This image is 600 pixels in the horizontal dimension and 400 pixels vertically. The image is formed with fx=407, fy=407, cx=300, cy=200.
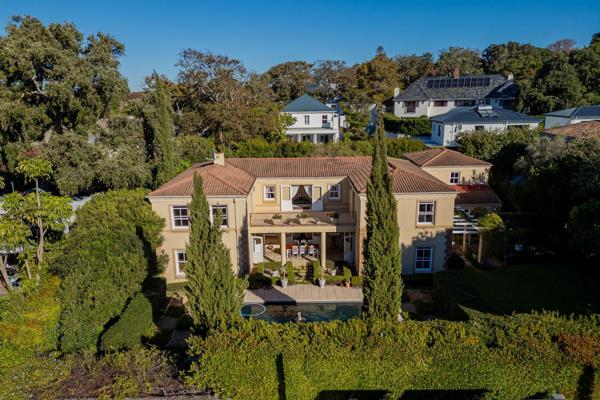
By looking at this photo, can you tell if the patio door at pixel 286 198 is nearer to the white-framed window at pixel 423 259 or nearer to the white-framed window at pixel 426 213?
the white-framed window at pixel 426 213

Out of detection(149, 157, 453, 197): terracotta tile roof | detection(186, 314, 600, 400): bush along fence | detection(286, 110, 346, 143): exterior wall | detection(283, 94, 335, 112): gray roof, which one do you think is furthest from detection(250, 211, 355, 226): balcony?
detection(283, 94, 335, 112): gray roof

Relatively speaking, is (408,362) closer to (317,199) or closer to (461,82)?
(317,199)

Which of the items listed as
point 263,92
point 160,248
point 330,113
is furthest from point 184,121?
point 160,248

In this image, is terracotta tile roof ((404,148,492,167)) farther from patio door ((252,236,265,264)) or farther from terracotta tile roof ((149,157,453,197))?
patio door ((252,236,265,264))

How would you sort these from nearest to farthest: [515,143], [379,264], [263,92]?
[379,264], [515,143], [263,92]

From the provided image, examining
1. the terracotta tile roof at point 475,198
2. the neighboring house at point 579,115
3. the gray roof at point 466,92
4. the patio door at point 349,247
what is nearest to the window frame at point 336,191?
the patio door at point 349,247

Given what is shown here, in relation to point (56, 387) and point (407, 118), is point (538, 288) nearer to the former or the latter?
point (56, 387)
